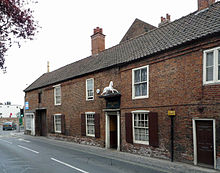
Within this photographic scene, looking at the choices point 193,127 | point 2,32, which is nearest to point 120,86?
point 193,127

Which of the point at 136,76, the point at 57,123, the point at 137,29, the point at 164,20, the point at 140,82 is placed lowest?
the point at 57,123

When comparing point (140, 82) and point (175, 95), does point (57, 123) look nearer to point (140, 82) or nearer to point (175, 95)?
point (140, 82)

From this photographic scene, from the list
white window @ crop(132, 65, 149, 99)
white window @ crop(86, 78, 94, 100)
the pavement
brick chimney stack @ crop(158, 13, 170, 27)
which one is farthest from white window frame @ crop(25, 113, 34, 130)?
brick chimney stack @ crop(158, 13, 170, 27)

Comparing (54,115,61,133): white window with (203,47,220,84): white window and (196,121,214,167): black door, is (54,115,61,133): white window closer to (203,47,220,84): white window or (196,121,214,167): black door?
(196,121,214,167): black door

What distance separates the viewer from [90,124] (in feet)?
53.9

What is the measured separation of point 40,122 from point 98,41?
12.9 metres

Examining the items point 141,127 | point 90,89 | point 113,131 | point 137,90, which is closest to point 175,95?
point 137,90

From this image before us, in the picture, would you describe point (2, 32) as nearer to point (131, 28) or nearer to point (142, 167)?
point (142, 167)

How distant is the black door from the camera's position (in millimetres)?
8844

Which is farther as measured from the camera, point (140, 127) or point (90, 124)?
point (90, 124)

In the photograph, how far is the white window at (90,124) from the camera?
53.0 ft

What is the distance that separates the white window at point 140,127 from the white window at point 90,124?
181 inches

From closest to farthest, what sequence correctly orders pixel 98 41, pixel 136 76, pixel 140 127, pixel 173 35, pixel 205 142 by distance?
pixel 205 142
pixel 173 35
pixel 140 127
pixel 136 76
pixel 98 41

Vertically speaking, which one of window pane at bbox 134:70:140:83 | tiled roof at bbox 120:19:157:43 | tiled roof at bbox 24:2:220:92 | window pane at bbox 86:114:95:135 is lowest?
window pane at bbox 86:114:95:135
